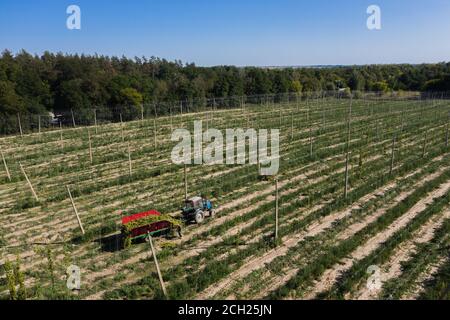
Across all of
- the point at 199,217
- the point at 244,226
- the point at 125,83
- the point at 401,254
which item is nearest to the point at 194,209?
the point at 199,217

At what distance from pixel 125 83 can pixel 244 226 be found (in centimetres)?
3581

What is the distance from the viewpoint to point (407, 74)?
77438mm

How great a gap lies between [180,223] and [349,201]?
660 centimetres

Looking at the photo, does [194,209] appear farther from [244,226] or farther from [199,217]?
[244,226]

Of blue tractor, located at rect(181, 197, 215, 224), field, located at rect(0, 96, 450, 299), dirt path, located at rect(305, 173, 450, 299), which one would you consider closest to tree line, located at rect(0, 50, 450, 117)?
field, located at rect(0, 96, 450, 299)

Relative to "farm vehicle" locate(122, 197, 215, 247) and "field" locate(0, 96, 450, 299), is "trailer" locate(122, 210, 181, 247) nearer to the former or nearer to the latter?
"farm vehicle" locate(122, 197, 215, 247)

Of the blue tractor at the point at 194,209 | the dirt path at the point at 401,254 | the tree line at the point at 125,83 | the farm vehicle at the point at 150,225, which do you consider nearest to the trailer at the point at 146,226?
the farm vehicle at the point at 150,225

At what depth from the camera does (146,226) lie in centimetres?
1136

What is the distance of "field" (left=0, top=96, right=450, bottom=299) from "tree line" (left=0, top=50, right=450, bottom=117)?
15.7 metres

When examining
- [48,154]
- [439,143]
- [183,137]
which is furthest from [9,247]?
[439,143]

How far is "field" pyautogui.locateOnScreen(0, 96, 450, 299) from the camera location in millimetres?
9203

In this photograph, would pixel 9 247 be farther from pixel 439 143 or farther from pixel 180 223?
pixel 439 143

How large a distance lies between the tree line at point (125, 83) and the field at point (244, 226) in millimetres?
15680
